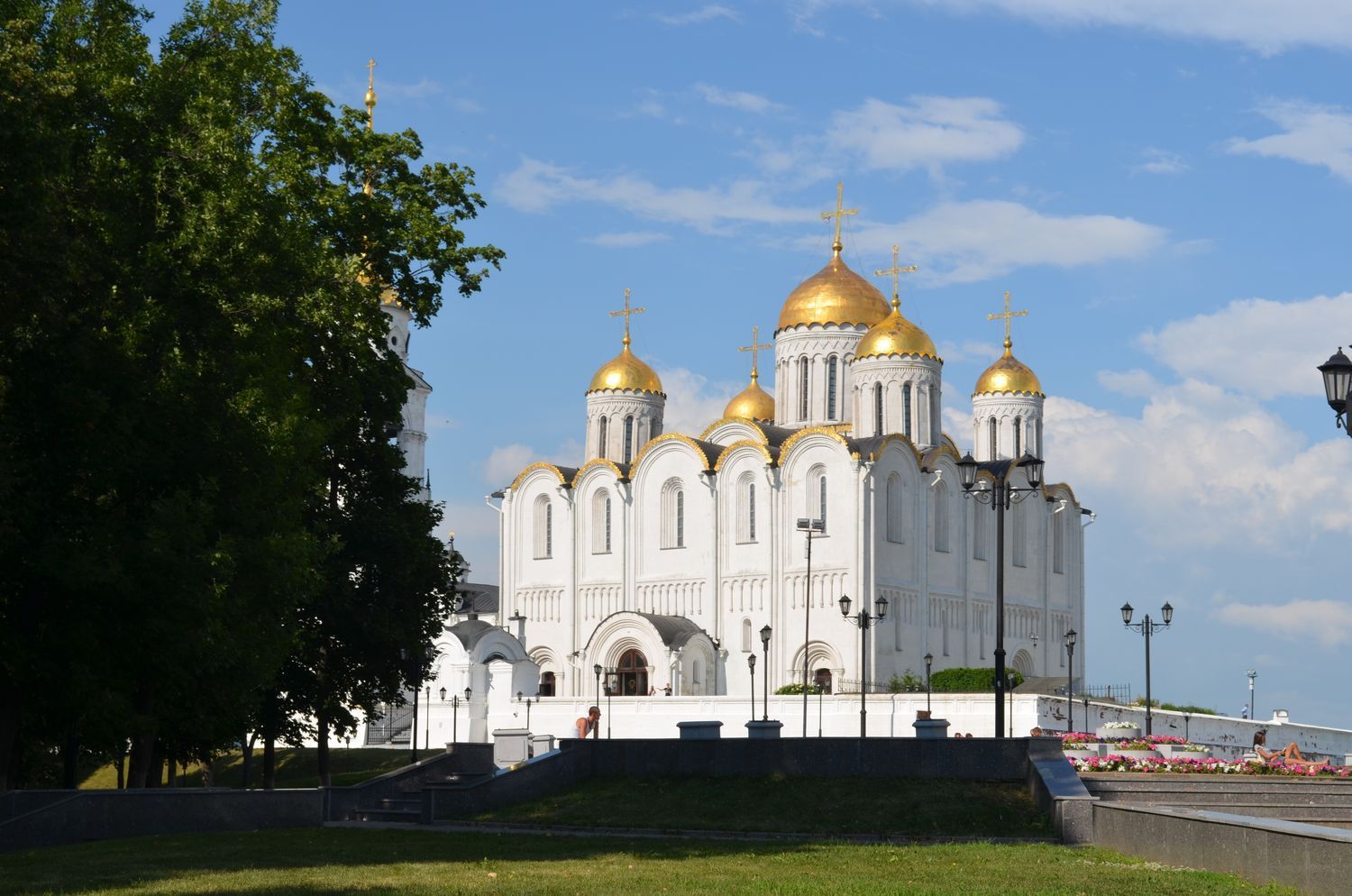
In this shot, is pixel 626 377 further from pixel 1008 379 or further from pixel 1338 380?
pixel 1338 380

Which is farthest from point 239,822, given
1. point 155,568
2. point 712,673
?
point 712,673

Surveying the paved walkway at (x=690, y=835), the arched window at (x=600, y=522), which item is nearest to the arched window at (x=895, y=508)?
the arched window at (x=600, y=522)

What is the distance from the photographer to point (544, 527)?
227 feet

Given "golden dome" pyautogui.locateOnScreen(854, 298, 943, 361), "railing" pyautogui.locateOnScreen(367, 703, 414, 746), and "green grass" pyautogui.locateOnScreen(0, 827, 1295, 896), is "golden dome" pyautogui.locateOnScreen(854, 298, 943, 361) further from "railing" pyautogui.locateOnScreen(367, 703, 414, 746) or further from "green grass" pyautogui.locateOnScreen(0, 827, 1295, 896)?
"green grass" pyautogui.locateOnScreen(0, 827, 1295, 896)

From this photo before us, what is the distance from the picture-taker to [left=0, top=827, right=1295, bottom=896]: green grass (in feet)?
44.3

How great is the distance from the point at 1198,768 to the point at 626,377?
48.2 metres

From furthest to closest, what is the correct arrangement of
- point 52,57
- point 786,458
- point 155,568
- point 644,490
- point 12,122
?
point 644,490
point 786,458
point 52,57
point 155,568
point 12,122

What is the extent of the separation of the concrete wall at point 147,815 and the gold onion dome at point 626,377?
49046 millimetres

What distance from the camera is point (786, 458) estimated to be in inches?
2427

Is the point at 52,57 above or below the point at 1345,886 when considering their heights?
above

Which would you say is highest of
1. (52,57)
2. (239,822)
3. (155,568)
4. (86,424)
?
(52,57)

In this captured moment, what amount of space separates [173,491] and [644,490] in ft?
150

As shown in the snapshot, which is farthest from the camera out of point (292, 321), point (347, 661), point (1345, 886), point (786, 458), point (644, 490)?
point (644, 490)

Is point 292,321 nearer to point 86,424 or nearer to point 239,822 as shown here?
point 86,424
